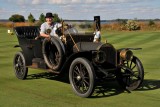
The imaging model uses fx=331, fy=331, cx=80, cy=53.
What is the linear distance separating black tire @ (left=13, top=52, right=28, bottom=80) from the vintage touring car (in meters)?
0.37

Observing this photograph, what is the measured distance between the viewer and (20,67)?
997cm

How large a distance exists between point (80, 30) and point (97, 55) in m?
1.66

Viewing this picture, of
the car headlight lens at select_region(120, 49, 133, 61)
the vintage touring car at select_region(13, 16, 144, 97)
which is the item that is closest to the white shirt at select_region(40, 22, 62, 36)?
the vintage touring car at select_region(13, 16, 144, 97)

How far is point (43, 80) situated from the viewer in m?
9.59

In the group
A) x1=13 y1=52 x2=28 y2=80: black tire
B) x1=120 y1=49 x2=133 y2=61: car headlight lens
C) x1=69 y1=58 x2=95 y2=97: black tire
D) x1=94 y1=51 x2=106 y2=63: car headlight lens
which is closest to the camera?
x1=69 y1=58 x2=95 y2=97: black tire

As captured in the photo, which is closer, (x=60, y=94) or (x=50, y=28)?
(x=60, y=94)

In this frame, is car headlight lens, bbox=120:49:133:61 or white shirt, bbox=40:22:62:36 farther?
white shirt, bbox=40:22:62:36

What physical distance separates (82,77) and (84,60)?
0.43 m

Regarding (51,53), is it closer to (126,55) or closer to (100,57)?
(100,57)

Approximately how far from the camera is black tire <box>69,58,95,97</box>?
703cm

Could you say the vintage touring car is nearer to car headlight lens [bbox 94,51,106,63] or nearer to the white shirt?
car headlight lens [bbox 94,51,106,63]

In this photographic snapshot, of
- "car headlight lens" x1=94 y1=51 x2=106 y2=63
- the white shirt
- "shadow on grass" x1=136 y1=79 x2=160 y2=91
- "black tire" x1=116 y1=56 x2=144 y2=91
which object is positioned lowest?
"shadow on grass" x1=136 y1=79 x2=160 y2=91

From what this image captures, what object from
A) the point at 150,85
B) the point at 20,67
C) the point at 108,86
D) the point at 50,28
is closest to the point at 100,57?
the point at 108,86

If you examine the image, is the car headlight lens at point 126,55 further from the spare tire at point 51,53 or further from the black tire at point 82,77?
the spare tire at point 51,53
